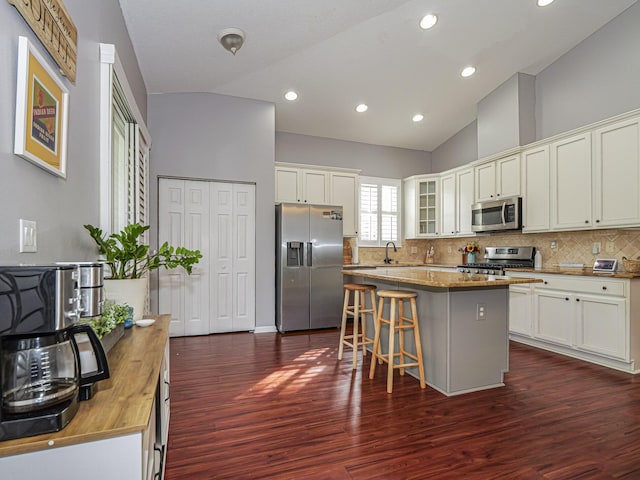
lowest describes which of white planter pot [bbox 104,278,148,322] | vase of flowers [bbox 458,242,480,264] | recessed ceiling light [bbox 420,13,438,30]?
white planter pot [bbox 104,278,148,322]

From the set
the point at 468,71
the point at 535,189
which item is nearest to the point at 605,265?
the point at 535,189

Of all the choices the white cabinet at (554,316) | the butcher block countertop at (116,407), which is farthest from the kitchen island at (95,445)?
the white cabinet at (554,316)

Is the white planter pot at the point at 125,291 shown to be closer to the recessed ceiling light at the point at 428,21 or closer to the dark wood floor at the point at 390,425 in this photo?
the dark wood floor at the point at 390,425

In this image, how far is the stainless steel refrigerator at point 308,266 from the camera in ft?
16.1

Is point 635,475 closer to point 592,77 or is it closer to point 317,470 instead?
point 317,470

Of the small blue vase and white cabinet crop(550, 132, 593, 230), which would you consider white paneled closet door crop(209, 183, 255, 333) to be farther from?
white cabinet crop(550, 132, 593, 230)

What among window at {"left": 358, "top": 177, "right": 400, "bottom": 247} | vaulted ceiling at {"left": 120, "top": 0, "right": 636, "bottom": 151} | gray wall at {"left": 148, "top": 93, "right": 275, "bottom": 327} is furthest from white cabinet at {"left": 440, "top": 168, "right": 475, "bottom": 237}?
gray wall at {"left": 148, "top": 93, "right": 275, "bottom": 327}

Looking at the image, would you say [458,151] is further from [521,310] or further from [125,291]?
[125,291]

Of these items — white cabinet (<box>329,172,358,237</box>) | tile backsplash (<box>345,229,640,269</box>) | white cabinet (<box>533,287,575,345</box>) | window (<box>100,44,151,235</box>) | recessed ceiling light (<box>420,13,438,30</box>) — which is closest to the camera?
window (<box>100,44,151,235</box>)

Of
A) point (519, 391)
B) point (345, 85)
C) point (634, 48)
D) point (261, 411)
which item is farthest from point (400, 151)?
point (261, 411)

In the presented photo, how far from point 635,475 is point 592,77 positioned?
426cm

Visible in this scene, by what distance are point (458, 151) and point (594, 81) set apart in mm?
2264

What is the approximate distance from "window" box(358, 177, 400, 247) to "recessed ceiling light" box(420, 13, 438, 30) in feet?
9.19

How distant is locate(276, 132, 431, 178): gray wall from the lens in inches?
231
